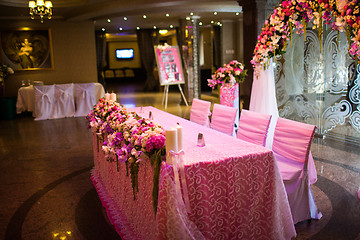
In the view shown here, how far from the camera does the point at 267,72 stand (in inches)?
211

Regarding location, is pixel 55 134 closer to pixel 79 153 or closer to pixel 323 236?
pixel 79 153

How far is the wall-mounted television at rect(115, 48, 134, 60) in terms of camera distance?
22731mm

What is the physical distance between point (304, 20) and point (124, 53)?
65.6 ft

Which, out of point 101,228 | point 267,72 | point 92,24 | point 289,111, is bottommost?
point 101,228

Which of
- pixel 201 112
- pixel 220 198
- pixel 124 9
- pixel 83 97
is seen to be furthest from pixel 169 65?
pixel 220 198

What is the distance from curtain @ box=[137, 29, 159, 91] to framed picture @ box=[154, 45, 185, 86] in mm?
4735

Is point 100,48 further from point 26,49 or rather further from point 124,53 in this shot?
point 124,53

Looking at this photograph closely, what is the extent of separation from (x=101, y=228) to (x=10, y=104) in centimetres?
752

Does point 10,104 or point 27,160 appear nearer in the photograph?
point 27,160

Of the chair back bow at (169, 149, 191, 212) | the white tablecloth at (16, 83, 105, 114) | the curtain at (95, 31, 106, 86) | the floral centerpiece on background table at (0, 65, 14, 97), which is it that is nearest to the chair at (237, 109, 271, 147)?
the chair back bow at (169, 149, 191, 212)

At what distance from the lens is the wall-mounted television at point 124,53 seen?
22.7 meters

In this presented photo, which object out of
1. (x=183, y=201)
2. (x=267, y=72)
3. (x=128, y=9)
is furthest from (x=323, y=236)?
(x=128, y=9)

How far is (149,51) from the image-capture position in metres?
15.4

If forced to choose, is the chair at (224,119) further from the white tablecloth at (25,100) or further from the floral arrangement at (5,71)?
the floral arrangement at (5,71)
